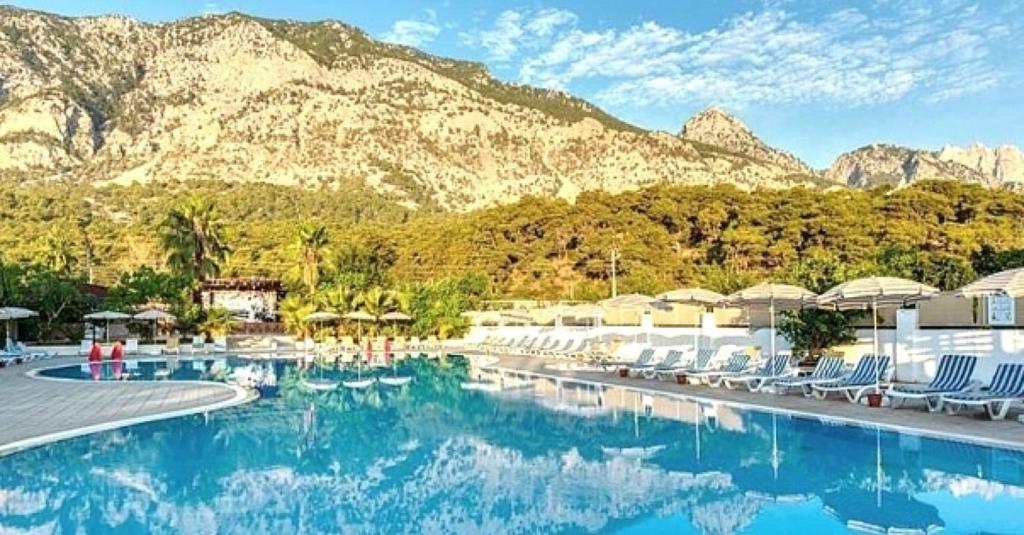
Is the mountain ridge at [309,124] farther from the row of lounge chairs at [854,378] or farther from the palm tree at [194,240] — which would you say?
the row of lounge chairs at [854,378]

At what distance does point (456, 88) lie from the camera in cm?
7981

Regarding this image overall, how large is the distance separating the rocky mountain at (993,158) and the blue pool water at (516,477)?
9602cm

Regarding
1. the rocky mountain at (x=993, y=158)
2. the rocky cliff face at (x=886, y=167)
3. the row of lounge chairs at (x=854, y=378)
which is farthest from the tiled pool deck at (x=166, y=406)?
the rocky mountain at (x=993, y=158)

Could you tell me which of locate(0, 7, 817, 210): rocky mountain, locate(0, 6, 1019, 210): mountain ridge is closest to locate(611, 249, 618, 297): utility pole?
locate(0, 7, 817, 210): rocky mountain

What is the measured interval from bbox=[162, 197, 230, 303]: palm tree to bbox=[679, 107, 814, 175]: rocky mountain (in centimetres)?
4962

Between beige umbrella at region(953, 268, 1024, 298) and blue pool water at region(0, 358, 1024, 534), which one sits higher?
beige umbrella at region(953, 268, 1024, 298)

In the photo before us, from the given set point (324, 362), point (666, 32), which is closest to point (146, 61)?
point (666, 32)

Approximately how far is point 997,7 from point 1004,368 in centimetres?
1735

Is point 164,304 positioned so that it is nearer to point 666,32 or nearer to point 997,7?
point 666,32

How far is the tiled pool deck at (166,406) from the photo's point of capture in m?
10.0

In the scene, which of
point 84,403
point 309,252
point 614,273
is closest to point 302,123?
point 309,252

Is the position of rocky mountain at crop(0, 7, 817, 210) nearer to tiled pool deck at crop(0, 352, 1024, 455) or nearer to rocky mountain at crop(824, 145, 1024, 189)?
rocky mountain at crop(824, 145, 1024, 189)

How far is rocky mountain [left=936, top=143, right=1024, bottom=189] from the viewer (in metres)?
96.2

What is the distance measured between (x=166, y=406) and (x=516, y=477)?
725cm
